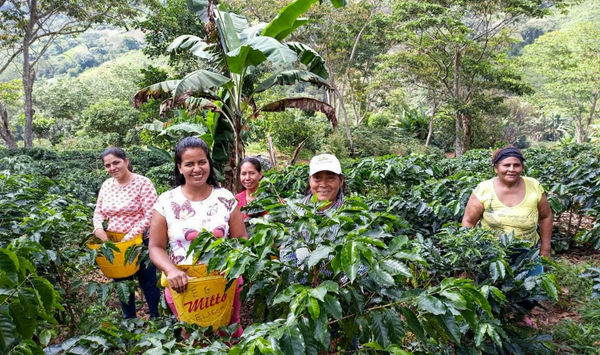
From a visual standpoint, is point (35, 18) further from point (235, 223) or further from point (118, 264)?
point (235, 223)

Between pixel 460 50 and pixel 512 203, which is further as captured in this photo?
pixel 460 50

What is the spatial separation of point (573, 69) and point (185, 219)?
90.7 feet

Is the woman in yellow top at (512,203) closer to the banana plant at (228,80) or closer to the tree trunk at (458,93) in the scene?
the banana plant at (228,80)

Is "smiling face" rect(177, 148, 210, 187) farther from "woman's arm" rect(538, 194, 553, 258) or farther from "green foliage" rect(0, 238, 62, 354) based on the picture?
"woman's arm" rect(538, 194, 553, 258)

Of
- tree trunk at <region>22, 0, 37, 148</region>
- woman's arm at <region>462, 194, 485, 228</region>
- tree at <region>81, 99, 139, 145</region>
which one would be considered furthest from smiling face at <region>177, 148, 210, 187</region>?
tree at <region>81, 99, 139, 145</region>

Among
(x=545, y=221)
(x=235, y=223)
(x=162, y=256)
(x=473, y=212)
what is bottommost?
(x=545, y=221)

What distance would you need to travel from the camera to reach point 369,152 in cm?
1930

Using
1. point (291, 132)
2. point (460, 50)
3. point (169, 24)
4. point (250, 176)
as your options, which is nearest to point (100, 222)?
point (250, 176)

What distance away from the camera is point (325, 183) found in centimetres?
237

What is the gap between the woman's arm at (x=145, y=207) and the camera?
304cm

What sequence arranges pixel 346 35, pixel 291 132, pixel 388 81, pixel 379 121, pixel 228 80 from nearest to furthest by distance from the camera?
pixel 228 80 → pixel 291 132 → pixel 346 35 → pixel 388 81 → pixel 379 121

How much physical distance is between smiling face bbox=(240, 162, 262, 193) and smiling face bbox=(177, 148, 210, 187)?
1.19 meters

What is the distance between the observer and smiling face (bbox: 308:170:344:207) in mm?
2363

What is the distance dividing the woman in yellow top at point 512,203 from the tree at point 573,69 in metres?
23.1
